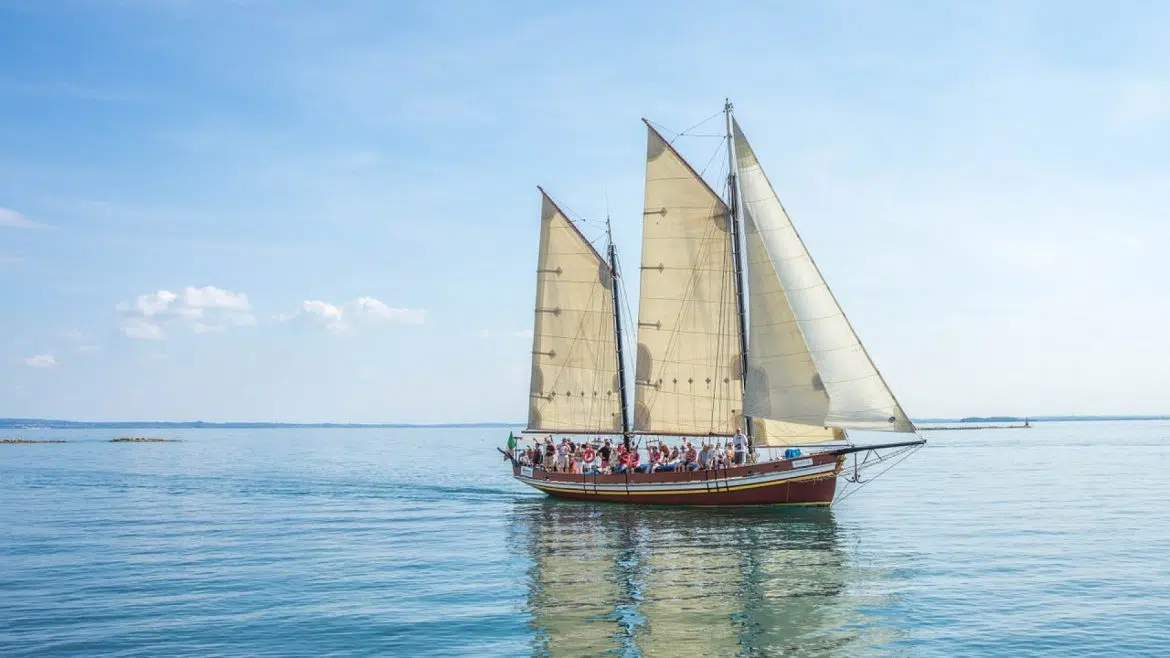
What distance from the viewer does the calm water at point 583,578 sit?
2408 cm

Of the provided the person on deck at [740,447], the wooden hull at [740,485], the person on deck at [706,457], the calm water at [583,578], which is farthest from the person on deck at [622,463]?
the person on deck at [740,447]

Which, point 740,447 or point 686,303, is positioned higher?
point 686,303

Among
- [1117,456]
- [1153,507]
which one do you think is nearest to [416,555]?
[1153,507]

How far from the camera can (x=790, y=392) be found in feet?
152

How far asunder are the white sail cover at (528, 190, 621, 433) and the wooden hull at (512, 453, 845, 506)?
5.48 m

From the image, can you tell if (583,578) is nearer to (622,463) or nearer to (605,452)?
(622,463)

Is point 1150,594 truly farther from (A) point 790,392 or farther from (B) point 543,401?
(B) point 543,401

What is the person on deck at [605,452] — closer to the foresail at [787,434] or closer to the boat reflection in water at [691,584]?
the boat reflection in water at [691,584]

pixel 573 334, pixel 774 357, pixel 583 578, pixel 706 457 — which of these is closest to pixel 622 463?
pixel 706 457

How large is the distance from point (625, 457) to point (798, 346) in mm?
14436

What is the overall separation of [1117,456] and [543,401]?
3476 inches

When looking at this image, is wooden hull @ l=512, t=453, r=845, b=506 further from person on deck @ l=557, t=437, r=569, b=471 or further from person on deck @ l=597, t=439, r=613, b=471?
person on deck @ l=557, t=437, r=569, b=471

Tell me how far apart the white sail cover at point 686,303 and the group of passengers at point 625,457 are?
1435 millimetres

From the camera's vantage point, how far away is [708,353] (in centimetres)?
5347
